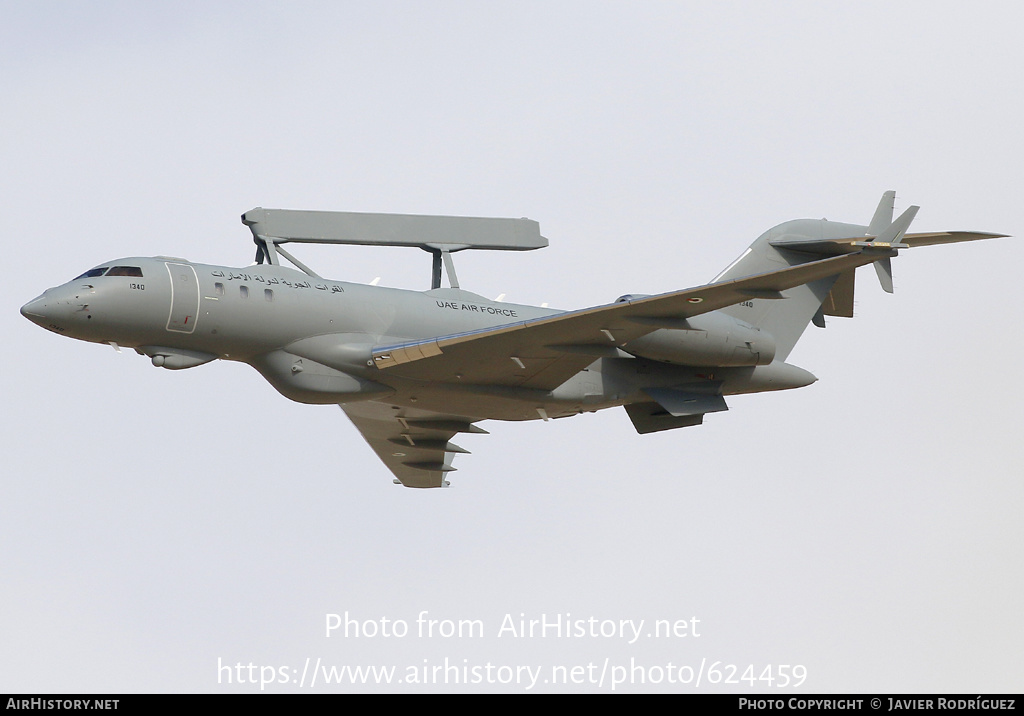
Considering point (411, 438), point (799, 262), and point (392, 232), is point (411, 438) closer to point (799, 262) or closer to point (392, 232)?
point (392, 232)

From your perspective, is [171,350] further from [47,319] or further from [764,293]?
[764,293]

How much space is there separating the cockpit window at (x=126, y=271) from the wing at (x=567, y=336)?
15.3 feet

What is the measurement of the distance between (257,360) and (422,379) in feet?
10.8

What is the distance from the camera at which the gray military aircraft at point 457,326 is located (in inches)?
1069

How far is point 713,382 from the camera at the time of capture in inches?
1259

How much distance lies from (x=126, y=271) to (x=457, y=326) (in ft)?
21.4

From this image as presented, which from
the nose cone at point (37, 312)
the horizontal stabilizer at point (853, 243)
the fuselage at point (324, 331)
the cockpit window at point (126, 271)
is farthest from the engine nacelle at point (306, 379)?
the horizontal stabilizer at point (853, 243)

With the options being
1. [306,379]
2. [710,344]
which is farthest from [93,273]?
[710,344]

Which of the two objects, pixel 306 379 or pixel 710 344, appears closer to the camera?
pixel 306 379

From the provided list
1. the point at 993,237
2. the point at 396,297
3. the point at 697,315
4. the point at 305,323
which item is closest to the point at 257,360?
the point at 305,323

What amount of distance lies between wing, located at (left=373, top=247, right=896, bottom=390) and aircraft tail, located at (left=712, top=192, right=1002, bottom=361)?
12.8 feet

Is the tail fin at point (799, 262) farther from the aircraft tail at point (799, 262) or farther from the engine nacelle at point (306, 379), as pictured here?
the engine nacelle at point (306, 379)

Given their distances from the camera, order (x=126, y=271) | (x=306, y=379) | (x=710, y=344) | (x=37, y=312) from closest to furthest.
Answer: (x=37, y=312) → (x=126, y=271) → (x=306, y=379) → (x=710, y=344)

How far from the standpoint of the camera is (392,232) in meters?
30.8
